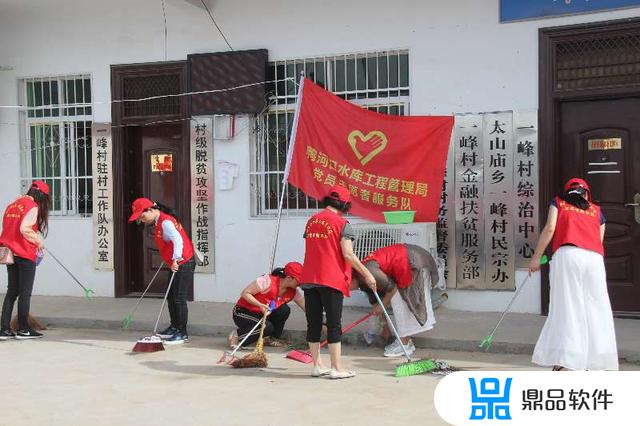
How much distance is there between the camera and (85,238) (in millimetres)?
10734

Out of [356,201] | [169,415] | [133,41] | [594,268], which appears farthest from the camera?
[133,41]

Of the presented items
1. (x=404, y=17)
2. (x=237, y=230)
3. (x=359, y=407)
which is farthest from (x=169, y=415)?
(x=404, y=17)

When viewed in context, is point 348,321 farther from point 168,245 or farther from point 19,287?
point 19,287

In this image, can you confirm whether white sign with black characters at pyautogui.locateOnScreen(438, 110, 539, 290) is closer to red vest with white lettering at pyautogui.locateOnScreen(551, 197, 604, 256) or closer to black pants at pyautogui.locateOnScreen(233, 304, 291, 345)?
black pants at pyautogui.locateOnScreen(233, 304, 291, 345)

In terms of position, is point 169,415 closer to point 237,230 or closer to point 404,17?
point 237,230

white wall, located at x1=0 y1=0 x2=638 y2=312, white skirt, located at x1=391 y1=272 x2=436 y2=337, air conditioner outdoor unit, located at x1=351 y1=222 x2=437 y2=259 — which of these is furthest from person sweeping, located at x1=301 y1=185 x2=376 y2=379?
white wall, located at x1=0 y1=0 x2=638 y2=312

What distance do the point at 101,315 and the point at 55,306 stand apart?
3.59ft

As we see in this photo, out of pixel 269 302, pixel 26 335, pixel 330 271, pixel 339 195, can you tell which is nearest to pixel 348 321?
pixel 269 302

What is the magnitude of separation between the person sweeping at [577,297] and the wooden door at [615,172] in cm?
252

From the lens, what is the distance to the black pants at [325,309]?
20.4ft

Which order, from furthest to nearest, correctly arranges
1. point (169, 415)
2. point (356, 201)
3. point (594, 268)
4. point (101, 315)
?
point (101, 315), point (356, 201), point (594, 268), point (169, 415)

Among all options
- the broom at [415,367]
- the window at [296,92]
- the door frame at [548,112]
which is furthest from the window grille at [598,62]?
the broom at [415,367]

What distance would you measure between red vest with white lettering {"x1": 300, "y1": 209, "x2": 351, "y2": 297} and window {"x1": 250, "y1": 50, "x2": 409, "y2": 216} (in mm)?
3397

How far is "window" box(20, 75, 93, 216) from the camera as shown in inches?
426
